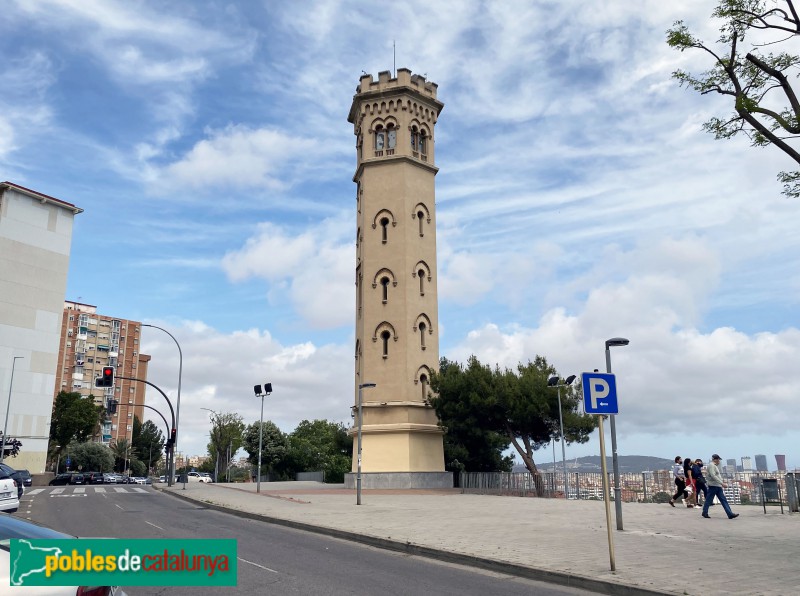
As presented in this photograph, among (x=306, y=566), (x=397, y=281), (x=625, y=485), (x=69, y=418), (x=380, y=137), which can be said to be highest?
(x=380, y=137)

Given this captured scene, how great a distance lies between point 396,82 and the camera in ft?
135

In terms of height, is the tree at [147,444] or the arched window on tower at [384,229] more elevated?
the arched window on tower at [384,229]

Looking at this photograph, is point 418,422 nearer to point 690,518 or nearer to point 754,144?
point 690,518

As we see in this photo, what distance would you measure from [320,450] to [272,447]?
12.3 meters

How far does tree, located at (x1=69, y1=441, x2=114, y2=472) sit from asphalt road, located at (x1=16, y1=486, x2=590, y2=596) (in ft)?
243

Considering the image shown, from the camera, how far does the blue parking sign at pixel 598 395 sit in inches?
398

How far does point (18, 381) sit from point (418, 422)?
184 ft

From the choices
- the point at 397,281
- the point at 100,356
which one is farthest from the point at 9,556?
the point at 100,356

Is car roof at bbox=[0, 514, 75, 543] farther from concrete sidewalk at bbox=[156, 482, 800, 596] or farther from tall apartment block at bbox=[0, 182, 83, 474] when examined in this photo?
tall apartment block at bbox=[0, 182, 83, 474]

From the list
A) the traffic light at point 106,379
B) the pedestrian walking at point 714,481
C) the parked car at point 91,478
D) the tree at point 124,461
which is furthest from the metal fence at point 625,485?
the tree at point 124,461

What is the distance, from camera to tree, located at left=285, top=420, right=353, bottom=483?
2277 inches

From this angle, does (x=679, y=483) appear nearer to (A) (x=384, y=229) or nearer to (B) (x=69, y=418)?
(A) (x=384, y=229)

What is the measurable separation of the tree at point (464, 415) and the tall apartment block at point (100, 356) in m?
82.3

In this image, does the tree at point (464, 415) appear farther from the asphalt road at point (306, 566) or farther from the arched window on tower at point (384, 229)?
the asphalt road at point (306, 566)
